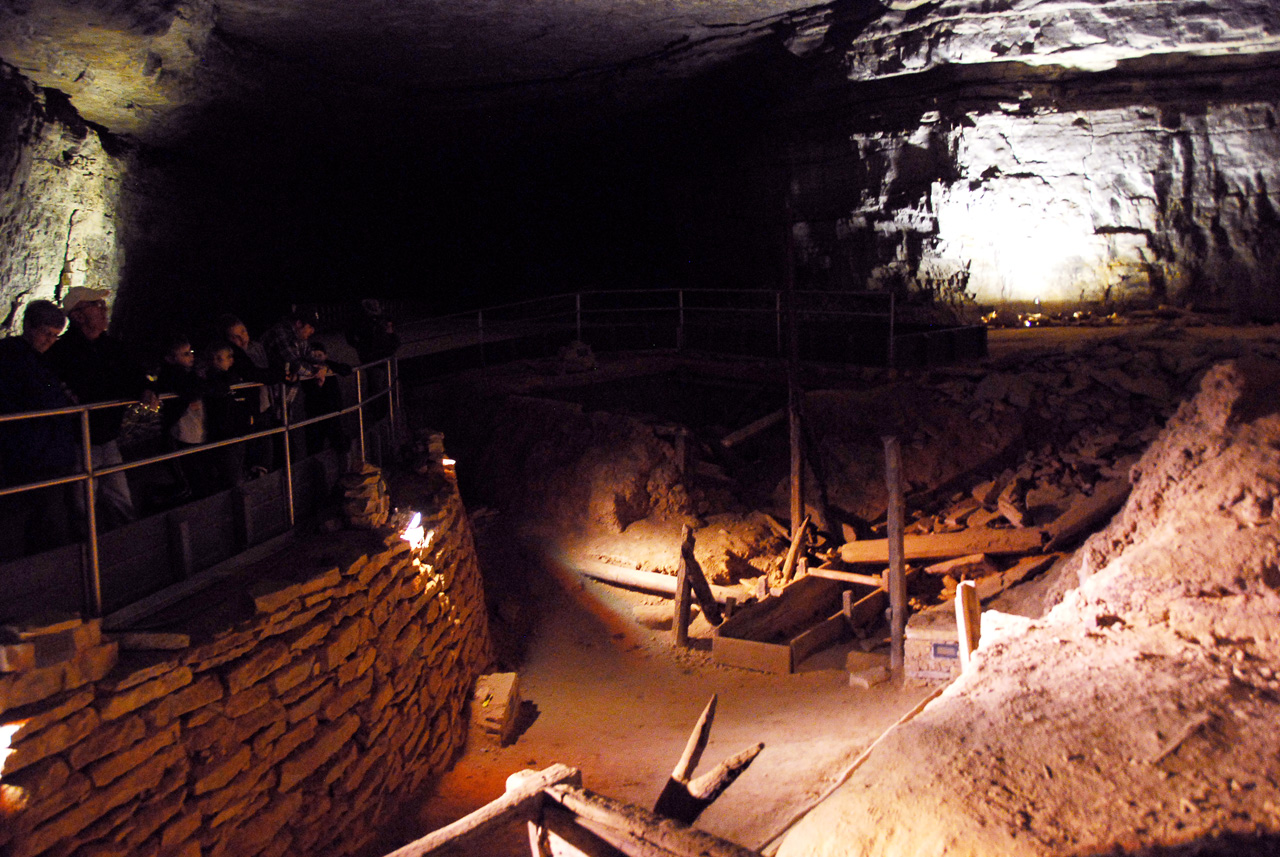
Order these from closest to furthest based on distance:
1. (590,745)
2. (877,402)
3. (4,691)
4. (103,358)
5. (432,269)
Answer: (4,691) < (103,358) < (590,745) < (877,402) < (432,269)

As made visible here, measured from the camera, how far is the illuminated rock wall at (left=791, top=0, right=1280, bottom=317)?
13.6 metres

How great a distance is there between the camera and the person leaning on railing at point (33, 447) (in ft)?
14.8

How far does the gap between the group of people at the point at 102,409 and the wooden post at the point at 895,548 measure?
18.0ft

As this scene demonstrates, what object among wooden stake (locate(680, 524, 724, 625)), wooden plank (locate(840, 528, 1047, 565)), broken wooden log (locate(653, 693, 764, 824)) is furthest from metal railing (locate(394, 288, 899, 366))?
broken wooden log (locate(653, 693, 764, 824))

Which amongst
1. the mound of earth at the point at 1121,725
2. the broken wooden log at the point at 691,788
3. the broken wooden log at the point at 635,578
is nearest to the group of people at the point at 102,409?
the broken wooden log at the point at 691,788

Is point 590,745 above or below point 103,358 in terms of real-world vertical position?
below

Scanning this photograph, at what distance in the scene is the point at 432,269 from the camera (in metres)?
23.3

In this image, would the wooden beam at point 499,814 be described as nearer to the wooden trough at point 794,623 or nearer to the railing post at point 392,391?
the wooden trough at point 794,623

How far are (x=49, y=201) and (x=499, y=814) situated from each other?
34.0 ft

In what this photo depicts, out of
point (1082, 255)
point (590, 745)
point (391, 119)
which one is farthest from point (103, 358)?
point (1082, 255)

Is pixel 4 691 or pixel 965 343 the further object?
pixel 965 343

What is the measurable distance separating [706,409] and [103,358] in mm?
10783

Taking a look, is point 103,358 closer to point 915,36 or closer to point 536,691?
point 536,691

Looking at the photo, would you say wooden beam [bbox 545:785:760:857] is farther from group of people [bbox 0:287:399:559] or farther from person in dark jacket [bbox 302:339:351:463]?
person in dark jacket [bbox 302:339:351:463]
